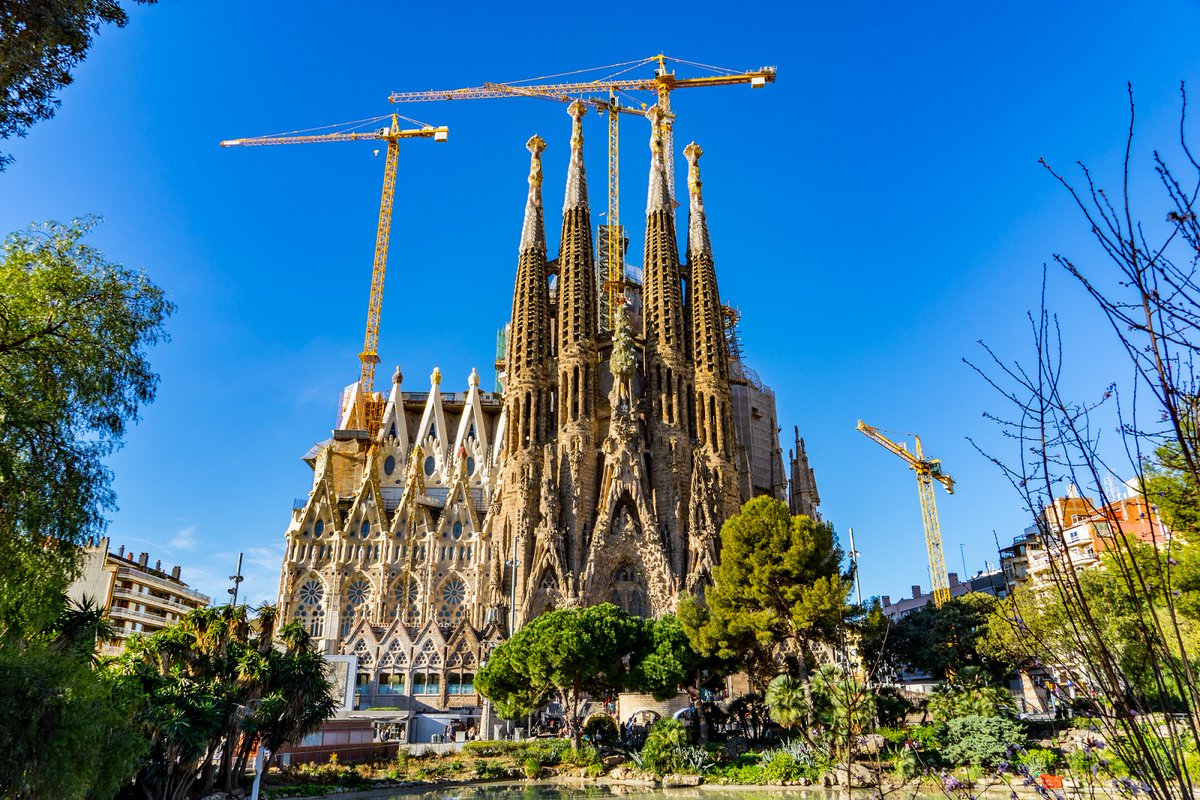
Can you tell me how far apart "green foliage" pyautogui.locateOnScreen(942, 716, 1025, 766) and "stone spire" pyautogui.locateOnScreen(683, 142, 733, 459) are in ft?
94.0

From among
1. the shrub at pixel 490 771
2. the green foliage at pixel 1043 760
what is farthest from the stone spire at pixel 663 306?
the green foliage at pixel 1043 760

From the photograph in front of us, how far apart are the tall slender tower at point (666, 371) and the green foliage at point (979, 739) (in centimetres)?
2397

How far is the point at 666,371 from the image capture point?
5147 cm

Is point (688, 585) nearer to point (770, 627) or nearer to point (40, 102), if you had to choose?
point (770, 627)

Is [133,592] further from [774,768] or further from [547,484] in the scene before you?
[774,768]

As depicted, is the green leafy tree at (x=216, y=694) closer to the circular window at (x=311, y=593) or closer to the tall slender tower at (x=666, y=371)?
the tall slender tower at (x=666, y=371)

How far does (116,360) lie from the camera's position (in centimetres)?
1241

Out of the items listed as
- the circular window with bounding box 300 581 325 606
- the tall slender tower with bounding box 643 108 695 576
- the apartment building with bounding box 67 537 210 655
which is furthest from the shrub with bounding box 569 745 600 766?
the apartment building with bounding box 67 537 210 655

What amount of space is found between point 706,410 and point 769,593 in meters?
24.7

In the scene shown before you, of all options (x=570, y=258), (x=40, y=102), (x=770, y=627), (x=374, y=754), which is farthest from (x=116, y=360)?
(x=570, y=258)

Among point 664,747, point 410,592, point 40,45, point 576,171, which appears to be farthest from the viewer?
point 576,171

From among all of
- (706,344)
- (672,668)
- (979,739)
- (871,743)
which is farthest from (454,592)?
(871,743)

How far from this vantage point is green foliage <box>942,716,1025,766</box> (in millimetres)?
19500

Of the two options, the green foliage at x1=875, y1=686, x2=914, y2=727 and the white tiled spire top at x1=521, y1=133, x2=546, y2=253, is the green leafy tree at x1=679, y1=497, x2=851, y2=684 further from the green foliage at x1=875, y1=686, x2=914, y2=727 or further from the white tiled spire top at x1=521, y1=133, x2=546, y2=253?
the white tiled spire top at x1=521, y1=133, x2=546, y2=253
